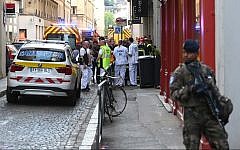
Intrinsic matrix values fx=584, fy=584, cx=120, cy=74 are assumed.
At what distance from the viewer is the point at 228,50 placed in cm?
836

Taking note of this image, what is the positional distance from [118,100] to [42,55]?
3614 mm

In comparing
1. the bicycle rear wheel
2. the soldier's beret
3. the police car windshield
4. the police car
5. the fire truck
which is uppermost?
the fire truck

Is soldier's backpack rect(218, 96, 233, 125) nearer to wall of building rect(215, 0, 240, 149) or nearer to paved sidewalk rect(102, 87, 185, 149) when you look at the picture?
wall of building rect(215, 0, 240, 149)

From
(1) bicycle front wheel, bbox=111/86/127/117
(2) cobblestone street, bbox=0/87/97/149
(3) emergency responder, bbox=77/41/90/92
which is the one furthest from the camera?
(3) emergency responder, bbox=77/41/90/92

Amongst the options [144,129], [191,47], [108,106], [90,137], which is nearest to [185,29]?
[144,129]

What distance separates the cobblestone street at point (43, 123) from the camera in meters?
10.6

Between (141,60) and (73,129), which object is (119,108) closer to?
(73,129)

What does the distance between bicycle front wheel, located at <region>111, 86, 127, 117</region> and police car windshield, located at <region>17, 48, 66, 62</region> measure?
129 inches

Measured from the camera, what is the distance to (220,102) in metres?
6.78

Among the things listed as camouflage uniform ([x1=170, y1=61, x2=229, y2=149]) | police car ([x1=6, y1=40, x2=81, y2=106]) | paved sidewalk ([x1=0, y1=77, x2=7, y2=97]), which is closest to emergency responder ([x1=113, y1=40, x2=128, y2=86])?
paved sidewalk ([x1=0, y1=77, x2=7, y2=97])

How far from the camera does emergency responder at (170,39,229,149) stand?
268 inches

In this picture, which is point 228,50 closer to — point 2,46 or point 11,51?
point 2,46

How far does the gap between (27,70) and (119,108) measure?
371 cm

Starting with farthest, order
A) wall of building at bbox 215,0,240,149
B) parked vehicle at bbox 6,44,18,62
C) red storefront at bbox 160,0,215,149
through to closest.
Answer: parked vehicle at bbox 6,44,18,62 → red storefront at bbox 160,0,215,149 → wall of building at bbox 215,0,240,149
